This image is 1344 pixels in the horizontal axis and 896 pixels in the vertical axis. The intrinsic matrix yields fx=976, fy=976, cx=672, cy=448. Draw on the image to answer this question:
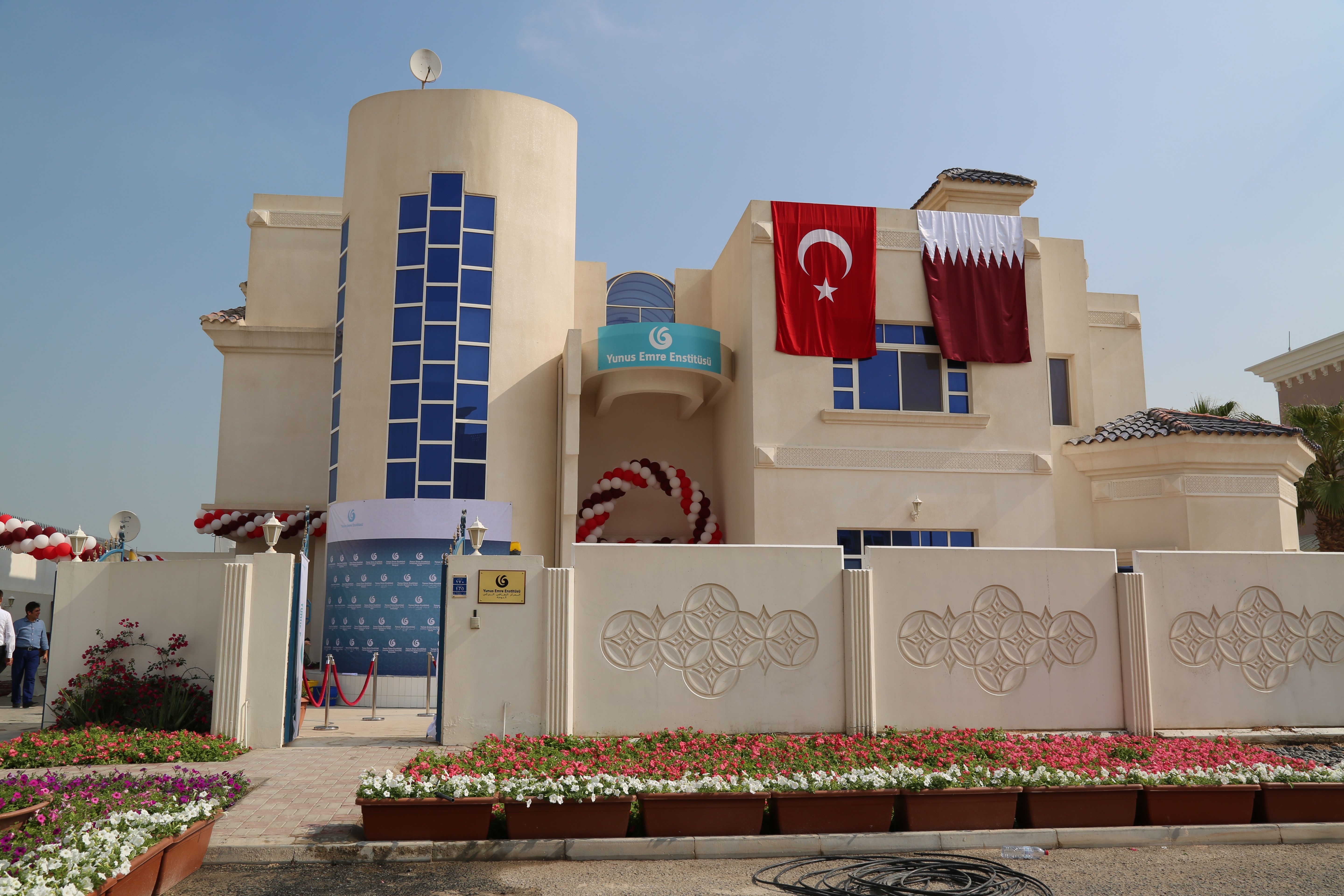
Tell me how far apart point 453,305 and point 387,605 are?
611 cm

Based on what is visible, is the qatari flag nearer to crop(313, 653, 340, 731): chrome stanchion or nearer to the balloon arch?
the balloon arch

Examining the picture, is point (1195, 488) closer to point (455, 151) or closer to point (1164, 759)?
point (1164, 759)

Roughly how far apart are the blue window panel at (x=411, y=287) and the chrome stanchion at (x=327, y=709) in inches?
286

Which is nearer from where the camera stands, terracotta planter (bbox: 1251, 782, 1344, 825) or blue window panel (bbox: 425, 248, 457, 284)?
terracotta planter (bbox: 1251, 782, 1344, 825)

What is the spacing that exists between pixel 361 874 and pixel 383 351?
13.8 metres

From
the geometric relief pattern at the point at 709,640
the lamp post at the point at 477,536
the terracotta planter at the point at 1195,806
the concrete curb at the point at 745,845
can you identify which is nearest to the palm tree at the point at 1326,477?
the geometric relief pattern at the point at 709,640

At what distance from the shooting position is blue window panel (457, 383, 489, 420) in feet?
64.3

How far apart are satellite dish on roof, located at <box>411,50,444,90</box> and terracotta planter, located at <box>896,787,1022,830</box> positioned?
18432 millimetres

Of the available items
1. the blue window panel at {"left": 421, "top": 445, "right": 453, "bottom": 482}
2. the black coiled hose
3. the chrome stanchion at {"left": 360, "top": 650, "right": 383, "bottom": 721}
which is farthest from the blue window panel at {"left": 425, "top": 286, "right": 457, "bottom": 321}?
the black coiled hose

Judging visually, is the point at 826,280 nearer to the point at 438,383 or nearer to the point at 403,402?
the point at 438,383

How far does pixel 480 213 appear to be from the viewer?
2025 cm

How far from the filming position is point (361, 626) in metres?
18.7

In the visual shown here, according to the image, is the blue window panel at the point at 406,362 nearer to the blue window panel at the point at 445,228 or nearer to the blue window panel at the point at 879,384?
the blue window panel at the point at 445,228

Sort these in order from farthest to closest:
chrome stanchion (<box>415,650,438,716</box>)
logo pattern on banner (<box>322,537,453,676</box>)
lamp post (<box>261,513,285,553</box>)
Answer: logo pattern on banner (<box>322,537,453,676</box>) < chrome stanchion (<box>415,650,438,716</box>) < lamp post (<box>261,513,285,553</box>)
